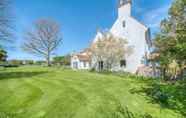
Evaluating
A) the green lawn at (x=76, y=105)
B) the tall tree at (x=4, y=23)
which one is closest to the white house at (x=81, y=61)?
the tall tree at (x=4, y=23)

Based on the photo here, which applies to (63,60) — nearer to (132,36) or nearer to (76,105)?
(132,36)

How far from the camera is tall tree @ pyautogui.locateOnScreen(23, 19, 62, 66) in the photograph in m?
41.6

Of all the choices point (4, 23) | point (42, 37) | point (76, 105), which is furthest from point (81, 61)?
point (76, 105)

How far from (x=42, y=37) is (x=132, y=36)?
71.7ft

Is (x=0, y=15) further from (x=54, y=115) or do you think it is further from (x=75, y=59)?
(x=75, y=59)

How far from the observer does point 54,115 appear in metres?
6.86

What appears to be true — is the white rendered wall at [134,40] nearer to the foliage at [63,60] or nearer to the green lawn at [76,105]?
the green lawn at [76,105]

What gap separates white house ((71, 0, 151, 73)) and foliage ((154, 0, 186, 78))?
351 inches

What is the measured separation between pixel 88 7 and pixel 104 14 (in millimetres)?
4048

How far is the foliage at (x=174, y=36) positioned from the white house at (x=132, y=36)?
351 inches

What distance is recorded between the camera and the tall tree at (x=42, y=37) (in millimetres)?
41562

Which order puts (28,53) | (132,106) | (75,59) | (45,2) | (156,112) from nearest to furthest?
(156,112)
(132,106)
(45,2)
(75,59)
(28,53)

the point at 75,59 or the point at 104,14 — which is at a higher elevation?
the point at 104,14

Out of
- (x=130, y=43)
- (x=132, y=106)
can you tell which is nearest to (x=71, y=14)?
(x=130, y=43)
